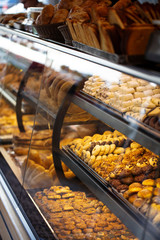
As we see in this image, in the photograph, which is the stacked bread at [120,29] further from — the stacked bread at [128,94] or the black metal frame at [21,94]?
the black metal frame at [21,94]

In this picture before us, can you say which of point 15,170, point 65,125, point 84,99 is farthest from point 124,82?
point 15,170

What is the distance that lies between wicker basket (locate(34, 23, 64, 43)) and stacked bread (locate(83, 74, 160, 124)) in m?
0.37

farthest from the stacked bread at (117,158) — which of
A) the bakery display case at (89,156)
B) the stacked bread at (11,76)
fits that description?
the stacked bread at (11,76)

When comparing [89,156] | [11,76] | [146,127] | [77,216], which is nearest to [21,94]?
[11,76]

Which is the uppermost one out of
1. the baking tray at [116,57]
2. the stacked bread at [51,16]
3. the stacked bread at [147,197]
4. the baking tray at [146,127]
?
the stacked bread at [51,16]

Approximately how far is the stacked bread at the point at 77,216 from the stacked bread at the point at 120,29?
2.59 ft

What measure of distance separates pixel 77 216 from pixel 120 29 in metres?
1.02

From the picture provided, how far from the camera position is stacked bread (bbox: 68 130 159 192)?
1.37m

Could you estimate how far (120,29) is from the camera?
1093 mm

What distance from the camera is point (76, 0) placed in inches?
82.0

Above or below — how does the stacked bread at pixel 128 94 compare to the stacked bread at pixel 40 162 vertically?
above

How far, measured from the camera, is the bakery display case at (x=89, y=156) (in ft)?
4.03

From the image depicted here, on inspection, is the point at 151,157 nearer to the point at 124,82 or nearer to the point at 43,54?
the point at 124,82

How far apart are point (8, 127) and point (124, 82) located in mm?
1874
